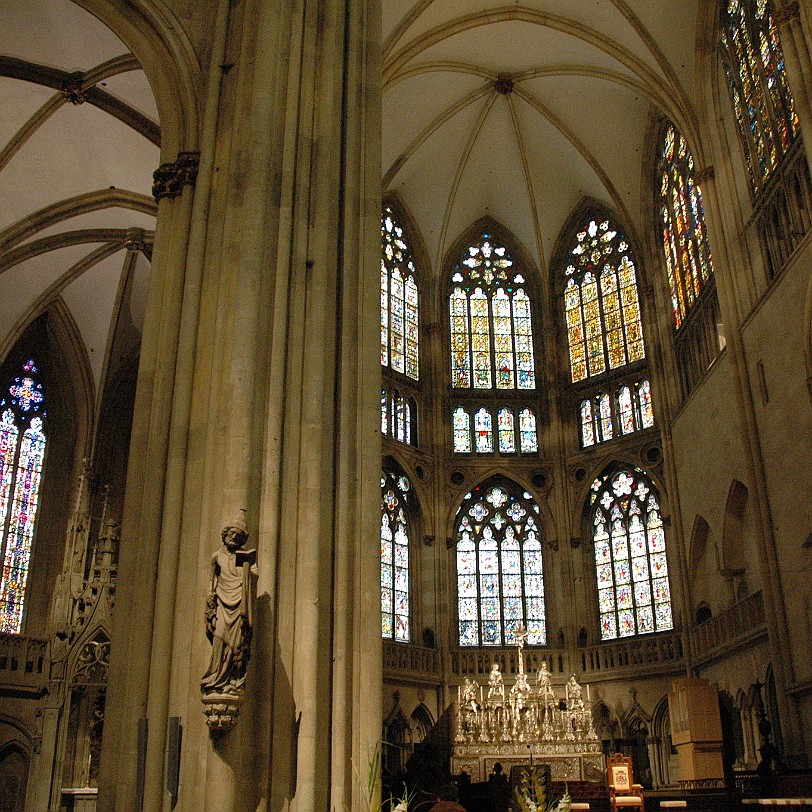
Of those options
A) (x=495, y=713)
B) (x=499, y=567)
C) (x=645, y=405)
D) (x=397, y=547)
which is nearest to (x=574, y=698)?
(x=495, y=713)

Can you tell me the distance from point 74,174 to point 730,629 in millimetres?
16146

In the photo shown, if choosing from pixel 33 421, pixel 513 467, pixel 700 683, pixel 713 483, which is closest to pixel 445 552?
pixel 513 467

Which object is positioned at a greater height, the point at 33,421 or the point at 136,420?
the point at 33,421

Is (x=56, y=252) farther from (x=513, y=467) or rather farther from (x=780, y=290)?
(x=780, y=290)

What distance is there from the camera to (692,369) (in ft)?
73.2

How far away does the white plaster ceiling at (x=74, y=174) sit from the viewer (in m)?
17.0

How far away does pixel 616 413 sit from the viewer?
25.2 meters

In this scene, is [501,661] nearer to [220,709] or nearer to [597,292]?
[597,292]

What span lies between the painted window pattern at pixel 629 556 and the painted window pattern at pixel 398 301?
239 inches

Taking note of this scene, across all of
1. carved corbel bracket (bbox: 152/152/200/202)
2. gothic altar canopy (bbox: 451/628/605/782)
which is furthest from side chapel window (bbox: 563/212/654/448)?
carved corbel bracket (bbox: 152/152/200/202)

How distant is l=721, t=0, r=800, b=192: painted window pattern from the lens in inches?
681

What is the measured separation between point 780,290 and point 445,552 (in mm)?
11135

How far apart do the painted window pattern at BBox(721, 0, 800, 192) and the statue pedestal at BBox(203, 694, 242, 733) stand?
1354 cm

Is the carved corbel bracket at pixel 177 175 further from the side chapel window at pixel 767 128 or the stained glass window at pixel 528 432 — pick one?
the stained glass window at pixel 528 432
